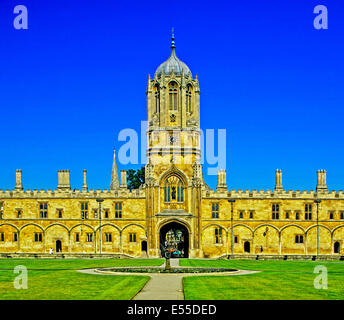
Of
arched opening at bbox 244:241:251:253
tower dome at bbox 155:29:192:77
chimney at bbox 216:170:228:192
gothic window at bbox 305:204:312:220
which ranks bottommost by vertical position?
arched opening at bbox 244:241:251:253

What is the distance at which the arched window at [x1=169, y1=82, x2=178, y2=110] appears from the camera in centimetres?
8081

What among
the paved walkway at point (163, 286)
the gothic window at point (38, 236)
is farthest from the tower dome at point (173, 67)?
the paved walkway at point (163, 286)

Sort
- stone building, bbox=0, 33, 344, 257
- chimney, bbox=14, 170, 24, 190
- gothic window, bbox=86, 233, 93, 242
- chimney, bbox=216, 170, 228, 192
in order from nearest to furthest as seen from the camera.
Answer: stone building, bbox=0, 33, 344, 257, gothic window, bbox=86, 233, 93, 242, chimney, bbox=216, 170, 228, 192, chimney, bbox=14, 170, 24, 190

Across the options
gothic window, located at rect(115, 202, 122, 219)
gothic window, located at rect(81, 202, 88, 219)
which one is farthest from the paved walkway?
gothic window, located at rect(81, 202, 88, 219)

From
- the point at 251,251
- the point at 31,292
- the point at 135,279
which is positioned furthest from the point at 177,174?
the point at 31,292

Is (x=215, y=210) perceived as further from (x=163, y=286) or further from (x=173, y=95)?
(x=163, y=286)

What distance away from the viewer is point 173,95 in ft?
266

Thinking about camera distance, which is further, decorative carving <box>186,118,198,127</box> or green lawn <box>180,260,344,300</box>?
decorative carving <box>186,118,198,127</box>

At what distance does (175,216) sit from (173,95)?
17080mm

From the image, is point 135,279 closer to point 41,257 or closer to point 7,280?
point 7,280

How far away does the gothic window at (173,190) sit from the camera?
7681cm

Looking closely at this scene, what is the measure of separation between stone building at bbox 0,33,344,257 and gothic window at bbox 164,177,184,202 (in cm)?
13

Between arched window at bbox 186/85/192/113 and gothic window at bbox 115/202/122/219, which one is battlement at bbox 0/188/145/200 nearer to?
gothic window at bbox 115/202/122/219

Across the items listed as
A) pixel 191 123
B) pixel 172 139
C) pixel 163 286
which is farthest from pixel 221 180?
pixel 163 286
